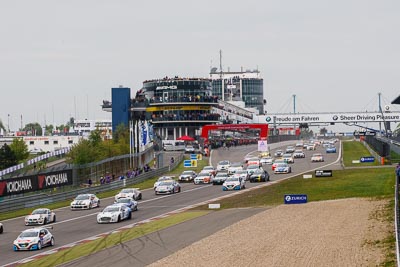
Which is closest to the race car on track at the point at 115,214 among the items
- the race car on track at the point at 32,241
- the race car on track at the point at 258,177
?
the race car on track at the point at 32,241

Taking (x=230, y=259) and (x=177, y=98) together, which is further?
(x=177, y=98)

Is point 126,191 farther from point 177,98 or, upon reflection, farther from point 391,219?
point 177,98

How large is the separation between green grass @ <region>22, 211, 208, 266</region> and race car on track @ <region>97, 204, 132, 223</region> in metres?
2.39

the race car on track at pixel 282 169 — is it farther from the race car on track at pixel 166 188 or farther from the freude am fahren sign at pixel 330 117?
the freude am fahren sign at pixel 330 117

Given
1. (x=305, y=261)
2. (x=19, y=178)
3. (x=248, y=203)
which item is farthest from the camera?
(x=19, y=178)

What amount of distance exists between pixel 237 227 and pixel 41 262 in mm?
10342

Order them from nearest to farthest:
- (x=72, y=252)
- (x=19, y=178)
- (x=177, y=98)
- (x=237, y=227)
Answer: (x=72, y=252)
(x=237, y=227)
(x=19, y=178)
(x=177, y=98)

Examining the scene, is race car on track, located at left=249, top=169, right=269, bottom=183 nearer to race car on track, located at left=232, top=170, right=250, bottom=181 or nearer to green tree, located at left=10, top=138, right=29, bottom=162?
race car on track, located at left=232, top=170, right=250, bottom=181

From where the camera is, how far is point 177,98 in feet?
526

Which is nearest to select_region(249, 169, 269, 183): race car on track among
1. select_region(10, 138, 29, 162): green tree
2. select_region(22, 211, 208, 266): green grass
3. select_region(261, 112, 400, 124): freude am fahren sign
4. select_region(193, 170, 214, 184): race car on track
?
select_region(193, 170, 214, 184): race car on track

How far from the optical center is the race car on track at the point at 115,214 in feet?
133

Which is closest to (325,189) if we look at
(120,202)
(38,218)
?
(120,202)

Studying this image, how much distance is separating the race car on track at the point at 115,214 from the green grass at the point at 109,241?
2.39m

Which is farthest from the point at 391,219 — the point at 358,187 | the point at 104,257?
the point at 358,187
